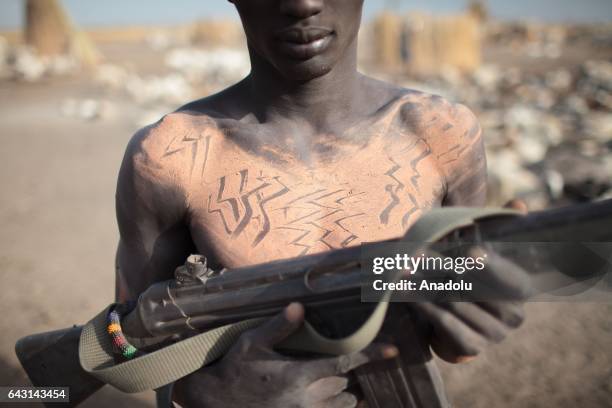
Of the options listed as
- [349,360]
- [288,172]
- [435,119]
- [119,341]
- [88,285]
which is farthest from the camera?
[88,285]

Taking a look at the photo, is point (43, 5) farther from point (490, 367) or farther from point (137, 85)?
point (490, 367)

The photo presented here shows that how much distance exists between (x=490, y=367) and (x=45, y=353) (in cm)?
275

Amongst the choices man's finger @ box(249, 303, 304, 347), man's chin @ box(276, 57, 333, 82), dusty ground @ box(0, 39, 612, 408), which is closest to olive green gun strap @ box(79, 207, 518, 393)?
man's finger @ box(249, 303, 304, 347)

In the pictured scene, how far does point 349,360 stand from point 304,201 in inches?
20.5

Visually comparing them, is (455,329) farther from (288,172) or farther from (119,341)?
(119,341)

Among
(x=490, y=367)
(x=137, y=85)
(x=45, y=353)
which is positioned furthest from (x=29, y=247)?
(x=137, y=85)

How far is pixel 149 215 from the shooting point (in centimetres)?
177

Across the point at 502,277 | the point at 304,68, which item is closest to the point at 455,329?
the point at 502,277

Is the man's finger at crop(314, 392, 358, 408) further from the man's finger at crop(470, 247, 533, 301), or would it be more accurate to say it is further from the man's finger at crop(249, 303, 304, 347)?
the man's finger at crop(470, 247, 533, 301)

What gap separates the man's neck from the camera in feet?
5.92

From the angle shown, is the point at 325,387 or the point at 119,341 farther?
the point at 119,341

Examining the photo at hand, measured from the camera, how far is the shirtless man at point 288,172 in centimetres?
152

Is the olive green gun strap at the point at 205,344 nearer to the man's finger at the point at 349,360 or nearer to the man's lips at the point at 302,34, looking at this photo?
the man's finger at the point at 349,360

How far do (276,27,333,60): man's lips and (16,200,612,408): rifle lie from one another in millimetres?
628
